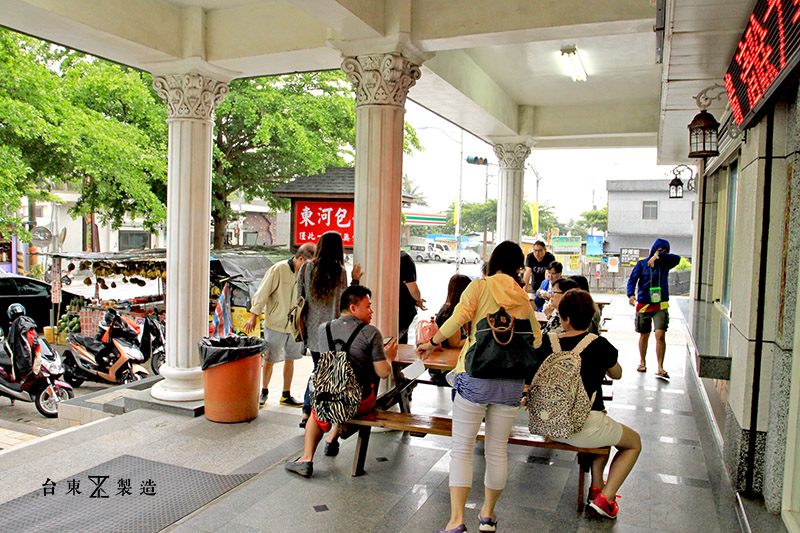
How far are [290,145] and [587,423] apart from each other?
46.6 feet

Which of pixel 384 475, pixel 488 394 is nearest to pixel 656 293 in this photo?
pixel 384 475

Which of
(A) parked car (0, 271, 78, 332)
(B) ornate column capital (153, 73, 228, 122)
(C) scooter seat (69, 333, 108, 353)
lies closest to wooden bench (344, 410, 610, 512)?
(B) ornate column capital (153, 73, 228, 122)

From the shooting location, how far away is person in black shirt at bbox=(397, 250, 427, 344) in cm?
670

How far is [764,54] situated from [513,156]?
8.80m

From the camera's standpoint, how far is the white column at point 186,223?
21.6 ft

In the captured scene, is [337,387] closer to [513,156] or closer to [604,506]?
[604,506]

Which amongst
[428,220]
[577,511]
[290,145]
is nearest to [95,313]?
[290,145]

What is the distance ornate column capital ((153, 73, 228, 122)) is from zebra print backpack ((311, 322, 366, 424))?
12.1 ft

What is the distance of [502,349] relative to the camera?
3465 mm

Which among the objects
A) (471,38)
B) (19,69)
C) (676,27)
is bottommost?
(676,27)

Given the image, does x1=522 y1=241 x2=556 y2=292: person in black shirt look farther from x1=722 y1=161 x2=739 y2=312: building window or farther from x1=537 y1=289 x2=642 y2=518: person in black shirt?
x1=537 y1=289 x2=642 y2=518: person in black shirt

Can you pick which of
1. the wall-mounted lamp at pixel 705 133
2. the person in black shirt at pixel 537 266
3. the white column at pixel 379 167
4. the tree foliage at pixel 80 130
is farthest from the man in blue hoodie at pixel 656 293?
the tree foliage at pixel 80 130

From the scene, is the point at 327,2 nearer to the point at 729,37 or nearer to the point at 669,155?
the point at 729,37

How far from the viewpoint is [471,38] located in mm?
5648
